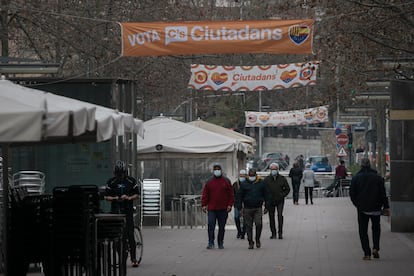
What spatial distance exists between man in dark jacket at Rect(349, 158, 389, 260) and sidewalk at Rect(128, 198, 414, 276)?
0.65 metres

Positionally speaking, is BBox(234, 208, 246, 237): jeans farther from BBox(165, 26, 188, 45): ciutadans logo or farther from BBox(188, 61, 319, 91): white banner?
BBox(188, 61, 319, 91): white banner

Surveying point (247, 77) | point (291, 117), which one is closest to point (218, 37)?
point (247, 77)

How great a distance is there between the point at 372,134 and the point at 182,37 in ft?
79.7

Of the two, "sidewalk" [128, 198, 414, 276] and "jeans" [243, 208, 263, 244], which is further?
"jeans" [243, 208, 263, 244]

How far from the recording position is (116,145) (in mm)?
22922

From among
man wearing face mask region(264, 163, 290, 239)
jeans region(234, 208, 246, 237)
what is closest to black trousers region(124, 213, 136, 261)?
jeans region(234, 208, 246, 237)

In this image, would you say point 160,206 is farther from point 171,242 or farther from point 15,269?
point 15,269

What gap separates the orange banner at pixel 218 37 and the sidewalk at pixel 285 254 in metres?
4.17

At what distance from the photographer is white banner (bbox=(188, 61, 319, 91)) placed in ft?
116

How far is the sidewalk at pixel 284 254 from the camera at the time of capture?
17297mm

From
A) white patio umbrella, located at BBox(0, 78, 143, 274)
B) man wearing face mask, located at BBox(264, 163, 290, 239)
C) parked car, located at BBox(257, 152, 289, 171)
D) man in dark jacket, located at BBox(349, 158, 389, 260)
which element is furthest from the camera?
parked car, located at BBox(257, 152, 289, 171)

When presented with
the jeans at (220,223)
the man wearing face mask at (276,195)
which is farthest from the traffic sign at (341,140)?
the jeans at (220,223)

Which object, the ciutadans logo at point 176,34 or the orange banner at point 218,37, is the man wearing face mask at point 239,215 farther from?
the ciutadans logo at point 176,34

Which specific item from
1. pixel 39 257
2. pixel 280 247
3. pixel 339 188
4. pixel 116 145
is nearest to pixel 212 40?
pixel 116 145
